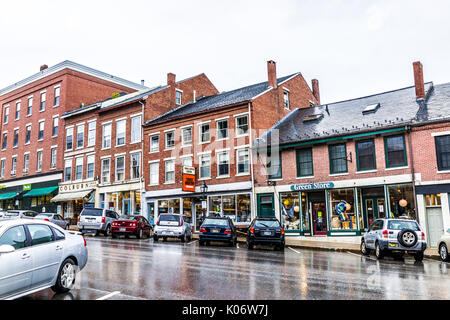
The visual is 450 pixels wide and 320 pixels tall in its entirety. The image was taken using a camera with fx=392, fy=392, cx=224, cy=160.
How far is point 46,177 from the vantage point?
136 feet

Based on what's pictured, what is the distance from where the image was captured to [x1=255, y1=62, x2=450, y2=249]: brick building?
20.4 m

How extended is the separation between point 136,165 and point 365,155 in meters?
19.6

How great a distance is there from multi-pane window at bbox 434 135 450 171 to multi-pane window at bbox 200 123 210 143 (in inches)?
616

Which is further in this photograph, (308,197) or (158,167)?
(158,167)

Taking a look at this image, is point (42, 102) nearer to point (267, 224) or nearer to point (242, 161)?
point (242, 161)

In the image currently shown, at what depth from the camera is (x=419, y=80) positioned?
80.1 feet

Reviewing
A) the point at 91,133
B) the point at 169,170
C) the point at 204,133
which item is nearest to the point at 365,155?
the point at 204,133

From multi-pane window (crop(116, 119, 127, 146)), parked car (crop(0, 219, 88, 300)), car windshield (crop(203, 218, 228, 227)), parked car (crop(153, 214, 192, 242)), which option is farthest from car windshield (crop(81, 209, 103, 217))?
parked car (crop(0, 219, 88, 300))

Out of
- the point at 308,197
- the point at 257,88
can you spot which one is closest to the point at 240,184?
the point at 308,197

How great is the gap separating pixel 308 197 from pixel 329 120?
18.2ft

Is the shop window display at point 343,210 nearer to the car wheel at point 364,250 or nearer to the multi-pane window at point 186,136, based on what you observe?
the car wheel at point 364,250

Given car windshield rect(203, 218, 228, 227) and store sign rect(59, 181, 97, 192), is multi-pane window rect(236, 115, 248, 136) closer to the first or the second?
car windshield rect(203, 218, 228, 227)

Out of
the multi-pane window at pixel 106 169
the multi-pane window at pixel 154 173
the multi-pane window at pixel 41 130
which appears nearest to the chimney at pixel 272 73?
the multi-pane window at pixel 154 173
